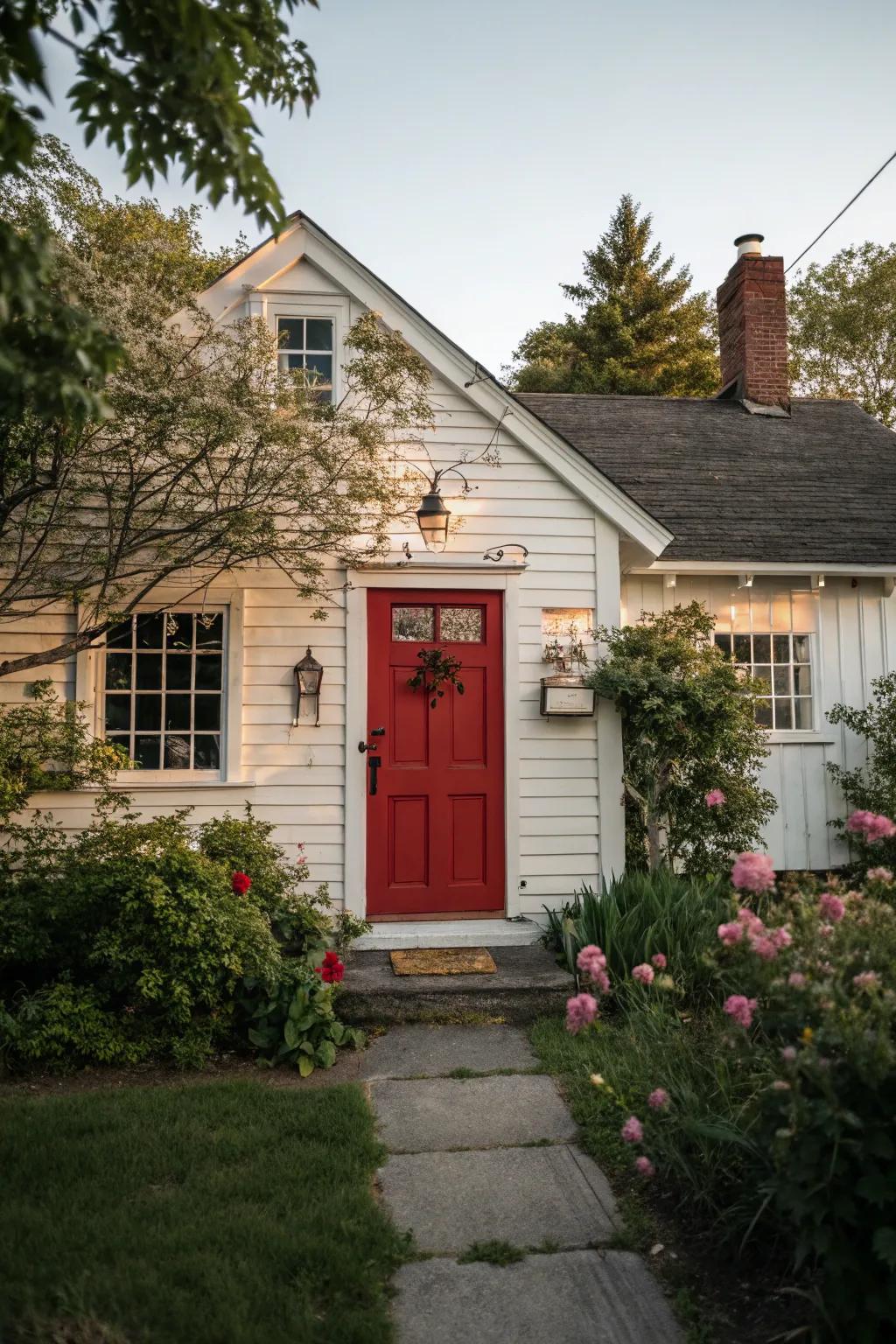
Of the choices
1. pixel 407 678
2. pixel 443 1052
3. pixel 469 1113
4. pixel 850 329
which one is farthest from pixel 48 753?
pixel 850 329

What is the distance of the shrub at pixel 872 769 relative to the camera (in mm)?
7758

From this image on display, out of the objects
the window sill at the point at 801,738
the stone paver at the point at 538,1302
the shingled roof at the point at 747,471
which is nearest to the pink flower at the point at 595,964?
the stone paver at the point at 538,1302

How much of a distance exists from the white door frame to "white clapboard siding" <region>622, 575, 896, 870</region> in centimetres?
175

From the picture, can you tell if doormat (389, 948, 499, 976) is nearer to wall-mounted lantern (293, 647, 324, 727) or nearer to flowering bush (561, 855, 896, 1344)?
wall-mounted lantern (293, 647, 324, 727)

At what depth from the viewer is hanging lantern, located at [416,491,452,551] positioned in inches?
253

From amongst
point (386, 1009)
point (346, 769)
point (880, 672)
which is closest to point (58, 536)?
point (346, 769)

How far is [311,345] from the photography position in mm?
6988

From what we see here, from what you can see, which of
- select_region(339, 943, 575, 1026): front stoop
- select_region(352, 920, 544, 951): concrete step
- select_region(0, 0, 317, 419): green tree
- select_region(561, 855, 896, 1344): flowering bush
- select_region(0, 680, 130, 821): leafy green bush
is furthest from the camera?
select_region(352, 920, 544, 951): concrete step

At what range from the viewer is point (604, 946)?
550 cm

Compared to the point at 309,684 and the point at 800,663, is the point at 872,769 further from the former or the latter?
the point at 309,684

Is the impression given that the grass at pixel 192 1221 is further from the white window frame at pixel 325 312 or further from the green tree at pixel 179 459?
the white window frame at pixel 325 312

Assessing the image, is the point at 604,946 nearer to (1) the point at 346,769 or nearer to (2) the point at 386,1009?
(2) the point at 386,1009

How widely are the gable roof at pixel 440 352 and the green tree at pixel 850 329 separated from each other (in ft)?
75.3

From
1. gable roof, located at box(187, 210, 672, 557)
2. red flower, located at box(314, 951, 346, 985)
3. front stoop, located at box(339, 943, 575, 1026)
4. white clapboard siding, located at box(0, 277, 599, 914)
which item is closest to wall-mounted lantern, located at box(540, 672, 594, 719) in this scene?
white clapboard siding, located at box(0, 277, 599, 914)
